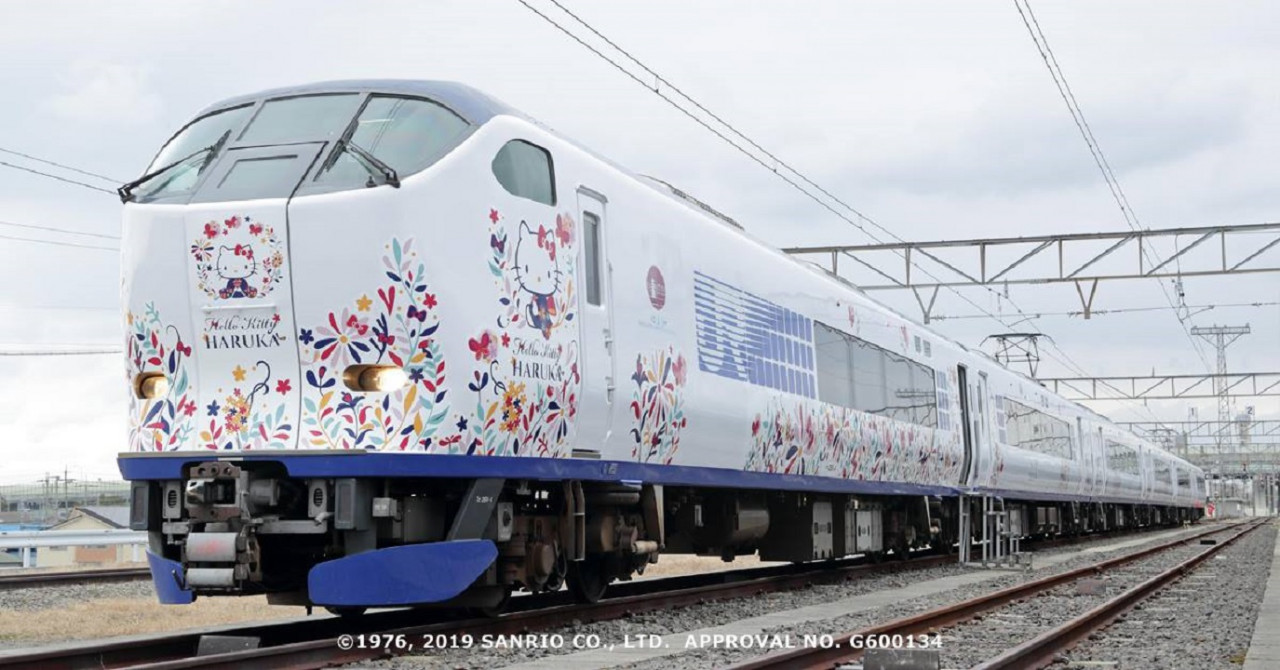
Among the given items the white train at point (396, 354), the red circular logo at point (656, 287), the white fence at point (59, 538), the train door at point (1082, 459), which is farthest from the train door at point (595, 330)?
the train door at point (1082, 459)

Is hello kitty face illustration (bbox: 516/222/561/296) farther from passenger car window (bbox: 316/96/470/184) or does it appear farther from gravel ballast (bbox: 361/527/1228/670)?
Answer: gravel ballast (bbox: 361/527/1228/670)

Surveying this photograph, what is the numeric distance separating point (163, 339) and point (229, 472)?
3.58ft

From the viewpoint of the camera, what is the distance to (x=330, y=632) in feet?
32.6

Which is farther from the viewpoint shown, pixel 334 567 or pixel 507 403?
pixel 507 403

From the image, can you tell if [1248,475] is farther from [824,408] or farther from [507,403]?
[507,403]

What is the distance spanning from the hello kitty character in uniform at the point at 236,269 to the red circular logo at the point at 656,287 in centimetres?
345

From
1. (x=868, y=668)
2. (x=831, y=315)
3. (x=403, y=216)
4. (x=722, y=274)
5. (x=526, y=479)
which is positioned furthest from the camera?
(x=831, y=315)

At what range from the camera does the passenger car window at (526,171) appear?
9619 mm

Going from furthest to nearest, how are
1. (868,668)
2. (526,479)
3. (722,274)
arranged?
1. (722,274)
2. (526,479)
3. (868,668)

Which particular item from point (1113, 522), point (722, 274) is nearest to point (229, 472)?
point (722, 274)

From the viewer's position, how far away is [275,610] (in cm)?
1485

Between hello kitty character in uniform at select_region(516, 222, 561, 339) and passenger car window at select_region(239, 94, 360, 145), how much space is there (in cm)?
139

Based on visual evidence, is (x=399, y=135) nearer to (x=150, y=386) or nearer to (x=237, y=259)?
(x=237, y=259)

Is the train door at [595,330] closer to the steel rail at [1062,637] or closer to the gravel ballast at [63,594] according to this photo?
the steel rail at [1062,637]
